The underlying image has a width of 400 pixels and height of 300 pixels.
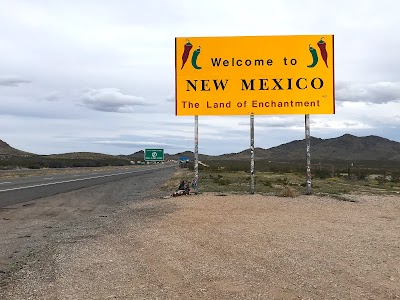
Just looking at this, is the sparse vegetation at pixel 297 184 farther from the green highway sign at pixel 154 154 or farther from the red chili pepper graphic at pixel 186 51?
the green highway sign at pixel 154 154

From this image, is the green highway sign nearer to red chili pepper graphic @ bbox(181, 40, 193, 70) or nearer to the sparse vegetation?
the sparse vegetation

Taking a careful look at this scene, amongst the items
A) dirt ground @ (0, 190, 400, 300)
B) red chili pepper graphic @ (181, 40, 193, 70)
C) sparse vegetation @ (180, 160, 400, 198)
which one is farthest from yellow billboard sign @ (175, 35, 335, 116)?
dirt ground @ (0, 190, 400, 300)

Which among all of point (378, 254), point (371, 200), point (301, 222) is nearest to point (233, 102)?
point (371, 200)

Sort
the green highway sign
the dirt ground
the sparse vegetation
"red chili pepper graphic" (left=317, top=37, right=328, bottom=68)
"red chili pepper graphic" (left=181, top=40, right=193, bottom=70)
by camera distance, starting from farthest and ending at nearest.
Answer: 1. the green highway sign
2. the sparse vegetation
3. "red chili pepper graphic" (left=181, top=40, right=193, bottom=70)
4. "red chili pepper graphic" (left=317, top=37, right=328, bottom=68)
5. the dirt ground

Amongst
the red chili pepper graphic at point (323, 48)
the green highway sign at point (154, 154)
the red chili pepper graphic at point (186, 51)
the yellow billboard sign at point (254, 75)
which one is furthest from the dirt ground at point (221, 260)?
the green highway sign at point (154, 154)

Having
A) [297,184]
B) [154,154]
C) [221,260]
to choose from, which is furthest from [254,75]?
[154,154]

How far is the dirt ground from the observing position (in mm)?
5922

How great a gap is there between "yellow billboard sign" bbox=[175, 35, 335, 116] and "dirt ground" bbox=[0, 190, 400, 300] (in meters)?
7.11

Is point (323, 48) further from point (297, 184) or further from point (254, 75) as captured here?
point (297, 184)

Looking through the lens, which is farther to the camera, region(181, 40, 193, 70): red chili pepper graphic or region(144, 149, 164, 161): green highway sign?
region(144, 149, 164, 161): green highway sign

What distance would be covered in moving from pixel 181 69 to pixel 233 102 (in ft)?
8.60

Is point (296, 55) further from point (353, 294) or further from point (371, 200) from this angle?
point (353, 294)

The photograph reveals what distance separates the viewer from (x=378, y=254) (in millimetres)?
8148

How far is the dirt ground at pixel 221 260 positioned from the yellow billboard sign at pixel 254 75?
7.11m
